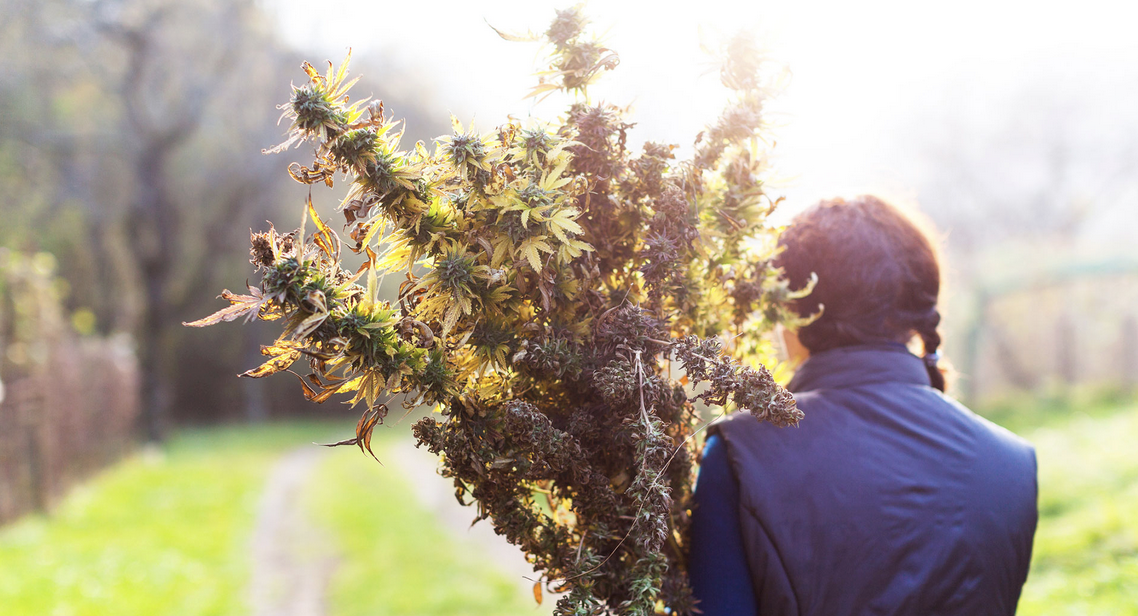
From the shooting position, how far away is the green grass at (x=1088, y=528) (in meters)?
3.59

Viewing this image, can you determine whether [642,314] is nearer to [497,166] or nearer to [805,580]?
[497,166]

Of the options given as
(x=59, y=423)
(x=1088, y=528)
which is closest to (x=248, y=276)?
(x=59, y=423)

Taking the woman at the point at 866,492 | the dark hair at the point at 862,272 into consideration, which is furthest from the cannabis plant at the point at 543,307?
the dark hair at the point at 862,272

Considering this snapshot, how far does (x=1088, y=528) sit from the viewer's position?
4469 mm

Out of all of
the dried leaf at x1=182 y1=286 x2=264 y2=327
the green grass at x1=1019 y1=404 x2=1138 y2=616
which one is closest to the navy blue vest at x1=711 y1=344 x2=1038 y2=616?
the dried leaf at x1=182 y1=286 x2=264 y2=327

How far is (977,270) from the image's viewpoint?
15.0 meters

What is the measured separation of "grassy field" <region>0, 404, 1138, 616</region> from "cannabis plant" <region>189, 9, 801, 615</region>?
118 inches

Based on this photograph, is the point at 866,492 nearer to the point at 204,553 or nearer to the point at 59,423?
the point at 204,553

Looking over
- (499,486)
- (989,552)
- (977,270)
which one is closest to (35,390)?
(499,486)

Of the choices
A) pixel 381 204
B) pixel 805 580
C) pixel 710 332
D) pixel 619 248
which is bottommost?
pixel 805 580

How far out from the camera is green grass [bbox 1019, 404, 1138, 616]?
141 inches

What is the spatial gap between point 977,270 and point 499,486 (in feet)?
51.9

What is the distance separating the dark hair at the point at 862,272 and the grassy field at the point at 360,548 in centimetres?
235

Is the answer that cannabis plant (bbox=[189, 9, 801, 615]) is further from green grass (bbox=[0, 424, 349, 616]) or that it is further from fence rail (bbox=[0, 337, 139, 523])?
fence rail (bbox=[0, 337, 139, 523])
